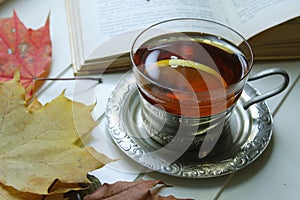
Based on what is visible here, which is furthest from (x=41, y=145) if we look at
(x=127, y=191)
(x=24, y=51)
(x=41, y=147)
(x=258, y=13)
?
(x=258, y=13)

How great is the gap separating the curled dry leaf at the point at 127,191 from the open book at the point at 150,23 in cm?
23

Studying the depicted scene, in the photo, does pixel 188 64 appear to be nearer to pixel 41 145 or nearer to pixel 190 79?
pixel 190 79

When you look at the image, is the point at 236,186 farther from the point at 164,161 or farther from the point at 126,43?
the point at 126,43

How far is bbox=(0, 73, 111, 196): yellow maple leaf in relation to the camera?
57 cm

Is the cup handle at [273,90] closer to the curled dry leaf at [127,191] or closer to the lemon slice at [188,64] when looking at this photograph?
the lemon slice at [188,64]

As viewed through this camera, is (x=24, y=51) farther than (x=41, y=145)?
Yes

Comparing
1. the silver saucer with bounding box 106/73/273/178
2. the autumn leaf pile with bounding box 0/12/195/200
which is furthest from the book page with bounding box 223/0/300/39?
the autumn leaf pile with bounding box 0/12/195/200

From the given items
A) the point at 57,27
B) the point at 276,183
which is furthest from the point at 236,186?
the point at 57,27

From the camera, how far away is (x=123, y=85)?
0.74 m

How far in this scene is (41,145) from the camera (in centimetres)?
60

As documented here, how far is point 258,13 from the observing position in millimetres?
784

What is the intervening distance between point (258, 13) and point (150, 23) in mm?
168

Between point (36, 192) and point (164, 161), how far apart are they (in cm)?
16

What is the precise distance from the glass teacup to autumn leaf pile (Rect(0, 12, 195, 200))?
8cm
